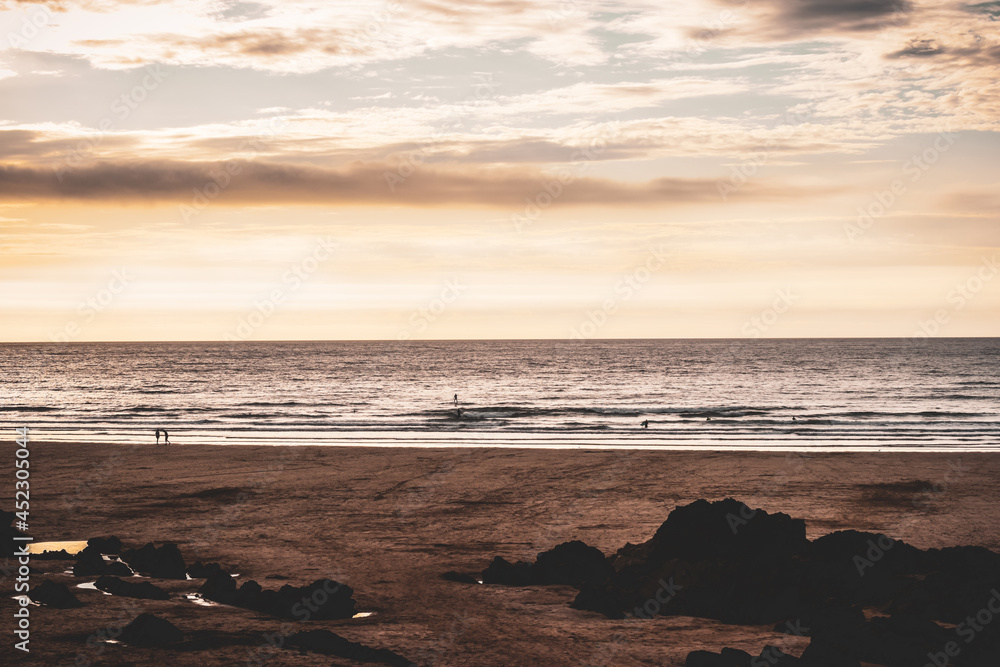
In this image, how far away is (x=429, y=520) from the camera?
55.5 feet

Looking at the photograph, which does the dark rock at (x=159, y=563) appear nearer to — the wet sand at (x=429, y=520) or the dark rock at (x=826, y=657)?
the wet sand at (x=429, y=520)

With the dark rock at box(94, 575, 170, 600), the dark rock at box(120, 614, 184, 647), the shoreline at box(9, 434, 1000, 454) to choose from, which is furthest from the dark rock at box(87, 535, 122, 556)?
the shoreline at box(9, 434, 1000, 454)

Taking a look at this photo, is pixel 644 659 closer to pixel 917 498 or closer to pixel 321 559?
pixel 321 559

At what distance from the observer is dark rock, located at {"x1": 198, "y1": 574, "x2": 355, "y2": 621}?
10.1 metres

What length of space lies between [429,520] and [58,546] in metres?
7.08

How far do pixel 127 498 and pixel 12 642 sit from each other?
37.4 feet

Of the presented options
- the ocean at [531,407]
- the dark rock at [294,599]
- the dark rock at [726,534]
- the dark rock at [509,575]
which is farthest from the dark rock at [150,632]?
the ocean at [531,407]

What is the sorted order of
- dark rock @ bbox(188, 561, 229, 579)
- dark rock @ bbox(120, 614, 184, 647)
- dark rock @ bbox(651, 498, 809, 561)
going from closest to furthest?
dark rock @ bbox(120, 614, 184, 647), dark rock @ bbox(651, 498, 809, 561), dark rock @ bbox(188, 561, 229, 579)

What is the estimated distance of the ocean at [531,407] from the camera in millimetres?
37188

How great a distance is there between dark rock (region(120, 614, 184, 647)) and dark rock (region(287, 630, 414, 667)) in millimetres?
1311

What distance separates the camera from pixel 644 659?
887 cm

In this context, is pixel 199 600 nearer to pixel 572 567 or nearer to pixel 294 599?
pixel 294 599

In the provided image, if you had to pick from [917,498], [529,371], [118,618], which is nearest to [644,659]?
[118,618]

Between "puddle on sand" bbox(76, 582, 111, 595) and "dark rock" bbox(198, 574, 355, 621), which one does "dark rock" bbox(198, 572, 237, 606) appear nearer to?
"dark rock" bbox(198, 574, 355, 621)
